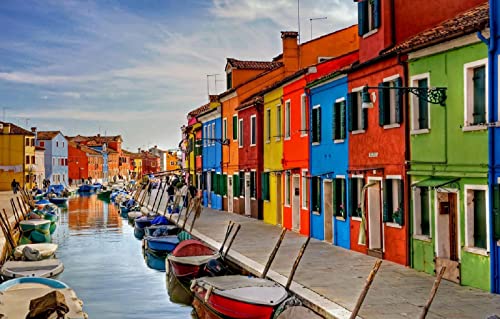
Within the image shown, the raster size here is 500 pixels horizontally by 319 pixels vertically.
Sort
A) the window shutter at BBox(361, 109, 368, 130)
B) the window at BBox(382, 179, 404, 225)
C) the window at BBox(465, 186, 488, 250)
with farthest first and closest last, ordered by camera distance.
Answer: the window shutter at BBox(361, 109, 368, 130) → the window at BBox(382, 179, 404, 225) → the window at BBox(465, 186, 488, 250)

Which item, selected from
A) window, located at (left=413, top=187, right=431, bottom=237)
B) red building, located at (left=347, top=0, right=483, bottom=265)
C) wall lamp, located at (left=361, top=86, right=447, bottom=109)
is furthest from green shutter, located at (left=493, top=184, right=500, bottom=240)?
red building, located at (left=347, top=0, right=483, bottom=265)

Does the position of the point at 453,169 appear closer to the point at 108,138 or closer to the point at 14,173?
the point at 14,173

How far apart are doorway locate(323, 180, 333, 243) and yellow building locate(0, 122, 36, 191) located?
5924 cm

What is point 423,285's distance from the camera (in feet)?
43.4

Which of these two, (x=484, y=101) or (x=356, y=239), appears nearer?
(x=484, y=101)

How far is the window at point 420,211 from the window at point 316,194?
259 inches

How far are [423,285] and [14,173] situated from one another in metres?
68.0

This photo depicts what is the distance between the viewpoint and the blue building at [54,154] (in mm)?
93500

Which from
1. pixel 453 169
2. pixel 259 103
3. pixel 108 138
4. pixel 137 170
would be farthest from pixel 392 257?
pixel 137 170

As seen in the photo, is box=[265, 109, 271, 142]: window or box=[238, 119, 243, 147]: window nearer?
box=[265, 109, 271, 142]: window

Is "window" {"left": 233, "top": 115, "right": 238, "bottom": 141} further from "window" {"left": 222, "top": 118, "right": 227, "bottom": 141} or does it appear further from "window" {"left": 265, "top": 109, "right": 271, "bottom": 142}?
"window" {"left": 265, "top": 109, "right": 271, "bottom": 142}

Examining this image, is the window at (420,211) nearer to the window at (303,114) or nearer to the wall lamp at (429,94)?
the wall lamp at (429,94)

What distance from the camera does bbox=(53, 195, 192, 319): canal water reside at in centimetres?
1719

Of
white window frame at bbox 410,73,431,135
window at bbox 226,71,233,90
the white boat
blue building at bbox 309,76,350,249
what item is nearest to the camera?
white window frame at bbox 410,73,431,135
